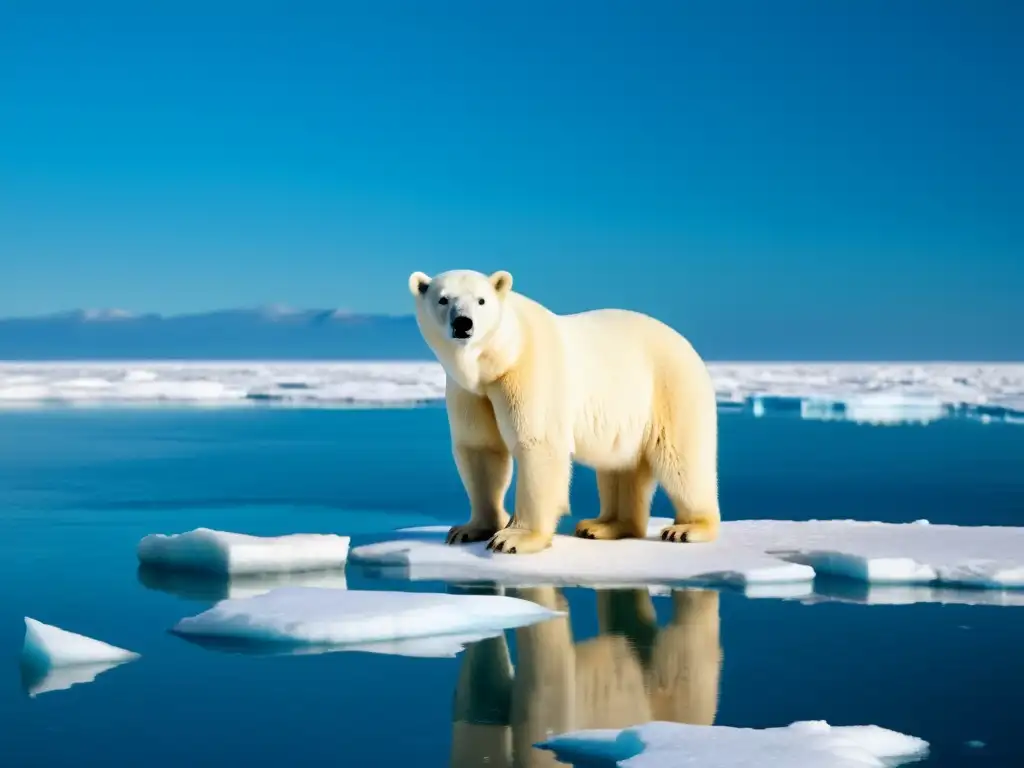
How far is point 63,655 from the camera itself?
3.65 metres

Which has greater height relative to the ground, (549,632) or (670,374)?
(670,374)

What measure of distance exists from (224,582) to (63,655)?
1.51 m

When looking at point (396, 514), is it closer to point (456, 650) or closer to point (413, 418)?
point (456, 650)

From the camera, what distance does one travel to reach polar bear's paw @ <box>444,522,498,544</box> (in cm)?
555

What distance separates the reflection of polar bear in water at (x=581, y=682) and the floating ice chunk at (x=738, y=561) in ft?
1.75

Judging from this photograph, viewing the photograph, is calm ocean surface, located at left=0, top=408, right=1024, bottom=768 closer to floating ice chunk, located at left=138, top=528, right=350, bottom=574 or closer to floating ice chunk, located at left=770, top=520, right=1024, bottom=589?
floating ice chunk, located at left=138, top=528, right=350, bottom=574

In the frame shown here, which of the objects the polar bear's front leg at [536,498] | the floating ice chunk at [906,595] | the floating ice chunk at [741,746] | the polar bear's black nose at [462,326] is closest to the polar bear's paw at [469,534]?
the polar bear's front leg at [536,498]

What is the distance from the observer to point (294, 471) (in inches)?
404

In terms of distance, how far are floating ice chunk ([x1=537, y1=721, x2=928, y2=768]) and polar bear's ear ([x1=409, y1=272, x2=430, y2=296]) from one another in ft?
8.23

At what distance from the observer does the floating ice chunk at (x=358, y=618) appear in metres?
3.90

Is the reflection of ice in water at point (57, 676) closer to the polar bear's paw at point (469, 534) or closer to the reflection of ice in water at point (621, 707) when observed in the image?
the reflection of ice in water at point (621, 707)

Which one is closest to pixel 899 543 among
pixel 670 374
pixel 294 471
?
pixel 670 374

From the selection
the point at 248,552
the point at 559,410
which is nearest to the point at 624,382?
the point at 559,410

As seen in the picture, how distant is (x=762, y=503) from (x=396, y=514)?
241 cm
